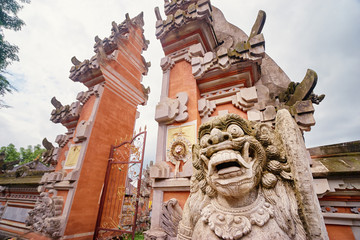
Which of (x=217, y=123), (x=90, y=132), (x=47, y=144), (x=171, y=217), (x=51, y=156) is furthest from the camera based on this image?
(x=47, y=144)

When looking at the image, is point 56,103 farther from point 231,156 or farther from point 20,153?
point 20,153

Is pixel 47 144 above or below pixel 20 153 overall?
below

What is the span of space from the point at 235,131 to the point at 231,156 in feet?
0.92

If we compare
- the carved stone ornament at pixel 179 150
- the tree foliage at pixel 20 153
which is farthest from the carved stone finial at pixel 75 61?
the tree foliage at pixel 20 153

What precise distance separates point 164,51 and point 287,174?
3916mm

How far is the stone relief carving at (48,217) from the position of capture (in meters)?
3.96

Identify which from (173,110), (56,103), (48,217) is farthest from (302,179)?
(56,103)

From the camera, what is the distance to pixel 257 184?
1543 millimetres

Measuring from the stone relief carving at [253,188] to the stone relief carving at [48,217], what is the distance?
4.14 m

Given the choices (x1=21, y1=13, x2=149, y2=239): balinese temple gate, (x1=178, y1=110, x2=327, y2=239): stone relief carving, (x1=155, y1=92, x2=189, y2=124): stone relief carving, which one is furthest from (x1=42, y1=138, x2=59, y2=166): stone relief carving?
(x1=178, y1=110, x2=327, y2=239): stone relief carving

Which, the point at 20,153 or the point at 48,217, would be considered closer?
the point at 48,217

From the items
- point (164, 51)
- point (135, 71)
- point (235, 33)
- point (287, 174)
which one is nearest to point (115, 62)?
point (135, 71)

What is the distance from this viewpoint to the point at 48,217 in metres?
4.19

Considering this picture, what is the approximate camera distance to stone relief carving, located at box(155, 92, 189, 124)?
3.19m
